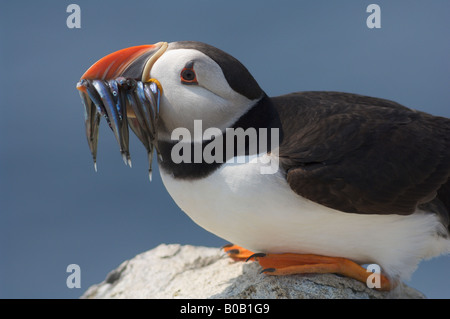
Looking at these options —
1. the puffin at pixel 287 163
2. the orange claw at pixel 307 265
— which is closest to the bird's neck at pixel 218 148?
the puffin at pixel 287 163

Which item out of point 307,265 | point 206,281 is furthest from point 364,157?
point 206,281

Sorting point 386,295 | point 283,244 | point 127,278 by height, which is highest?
point 283,244

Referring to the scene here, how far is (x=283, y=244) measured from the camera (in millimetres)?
3242

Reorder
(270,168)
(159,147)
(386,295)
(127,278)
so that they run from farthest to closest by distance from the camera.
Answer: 1. (127,278)
2. (386,295)
3. (159,147)
4. (270,168)

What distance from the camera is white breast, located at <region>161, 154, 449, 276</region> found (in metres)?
3.01

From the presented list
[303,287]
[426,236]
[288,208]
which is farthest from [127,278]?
[426,236]

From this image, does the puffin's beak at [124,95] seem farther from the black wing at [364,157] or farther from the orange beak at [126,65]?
the black wing at [364,157]

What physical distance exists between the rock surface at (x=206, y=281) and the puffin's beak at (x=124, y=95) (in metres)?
1.05

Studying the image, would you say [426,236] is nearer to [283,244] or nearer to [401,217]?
[401,217]

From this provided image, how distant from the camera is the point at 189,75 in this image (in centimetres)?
300

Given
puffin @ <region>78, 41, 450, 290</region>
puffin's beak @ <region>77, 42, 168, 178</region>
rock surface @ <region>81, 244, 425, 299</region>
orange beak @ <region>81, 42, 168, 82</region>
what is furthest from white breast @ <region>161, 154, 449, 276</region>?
orange beak @ <region>81, 42, 168, 82</region>

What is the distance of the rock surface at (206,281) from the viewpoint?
342 cm

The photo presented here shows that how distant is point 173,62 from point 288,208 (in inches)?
37.3

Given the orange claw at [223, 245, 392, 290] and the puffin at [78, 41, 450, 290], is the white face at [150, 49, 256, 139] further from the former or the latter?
the orange claw at [223, 245, 392, 290]
